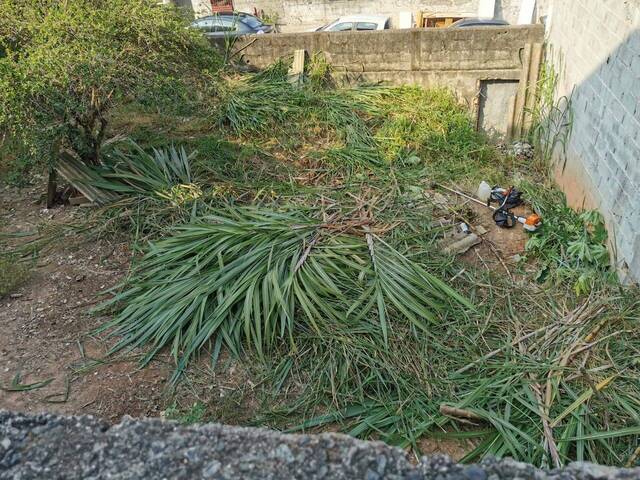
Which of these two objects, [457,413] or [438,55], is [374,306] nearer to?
[457,413]

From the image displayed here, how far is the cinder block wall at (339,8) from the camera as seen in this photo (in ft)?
34.5

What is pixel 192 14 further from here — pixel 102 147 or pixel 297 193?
pixel 297 193

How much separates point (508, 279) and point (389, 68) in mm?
3770

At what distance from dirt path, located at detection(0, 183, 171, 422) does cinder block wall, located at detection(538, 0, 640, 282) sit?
3317mm

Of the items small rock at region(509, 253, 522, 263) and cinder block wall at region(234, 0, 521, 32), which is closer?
small rock at region(509, 253, 522, 263)

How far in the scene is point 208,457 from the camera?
5.18 ft

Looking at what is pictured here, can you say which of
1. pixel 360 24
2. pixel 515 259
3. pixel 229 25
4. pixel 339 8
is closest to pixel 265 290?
pixel 515 259

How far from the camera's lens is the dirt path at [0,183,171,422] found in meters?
2.94

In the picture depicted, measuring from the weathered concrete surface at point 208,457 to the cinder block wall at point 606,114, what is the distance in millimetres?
2465

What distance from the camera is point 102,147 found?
5.20 m

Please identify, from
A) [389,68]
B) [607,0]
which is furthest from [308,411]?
[389,68]

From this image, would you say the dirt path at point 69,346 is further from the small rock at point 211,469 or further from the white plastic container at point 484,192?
the white plastic container at point 484,192

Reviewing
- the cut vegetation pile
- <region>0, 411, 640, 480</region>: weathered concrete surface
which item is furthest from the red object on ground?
<region>0, 411, 640, 480</region>: weathered concrete surface

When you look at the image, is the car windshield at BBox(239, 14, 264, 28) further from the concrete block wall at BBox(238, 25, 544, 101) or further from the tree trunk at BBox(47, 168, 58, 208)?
the tree trunk at BBox(47, 168, 58, 208)
